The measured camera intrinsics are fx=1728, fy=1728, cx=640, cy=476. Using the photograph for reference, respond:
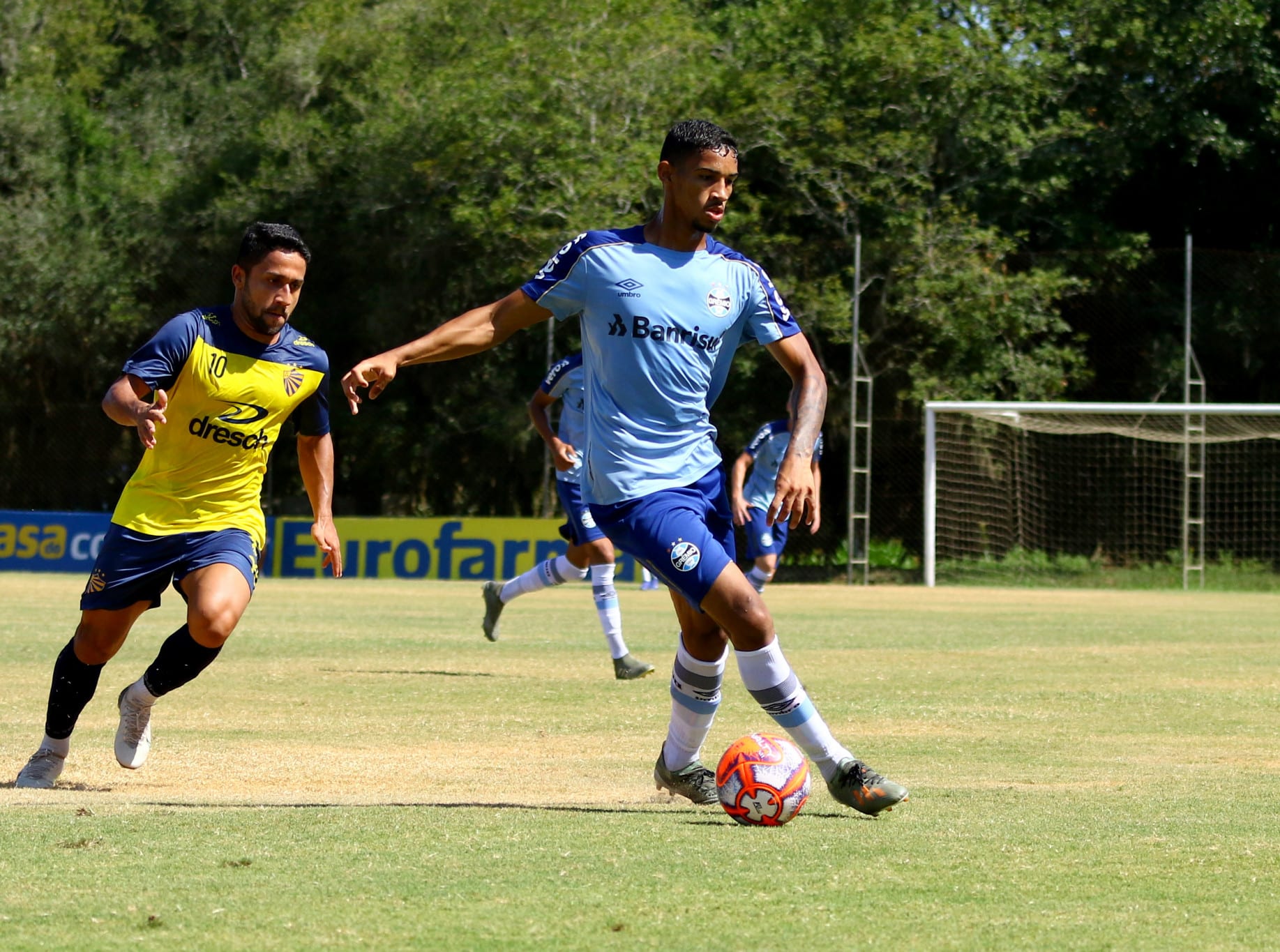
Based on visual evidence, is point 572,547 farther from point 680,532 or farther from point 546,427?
point 680,532

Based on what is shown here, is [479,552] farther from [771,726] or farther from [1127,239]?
[771,726]

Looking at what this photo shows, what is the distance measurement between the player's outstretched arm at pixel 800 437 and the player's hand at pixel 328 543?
7.09 feet

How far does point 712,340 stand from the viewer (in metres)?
6.23

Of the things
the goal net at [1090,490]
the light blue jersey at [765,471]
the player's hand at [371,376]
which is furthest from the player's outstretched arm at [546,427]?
the goal net at [1090,490]

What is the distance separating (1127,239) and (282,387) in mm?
25814

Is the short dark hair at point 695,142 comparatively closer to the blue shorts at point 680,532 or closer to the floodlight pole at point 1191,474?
the blue shorts at point 680,532

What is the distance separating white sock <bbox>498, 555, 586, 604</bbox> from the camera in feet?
42.4

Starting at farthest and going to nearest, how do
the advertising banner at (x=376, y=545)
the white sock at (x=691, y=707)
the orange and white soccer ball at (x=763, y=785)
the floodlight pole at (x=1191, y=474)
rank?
the floodlight pole at (x=1191, y=474), the advertising banner at (x=376, y=545), the white sock at (x=691, y=707), the orange and white soccer ball at (x=763, y=785)

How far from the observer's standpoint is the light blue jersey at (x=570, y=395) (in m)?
12.2

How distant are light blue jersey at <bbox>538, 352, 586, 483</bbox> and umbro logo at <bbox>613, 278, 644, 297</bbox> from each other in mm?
5080

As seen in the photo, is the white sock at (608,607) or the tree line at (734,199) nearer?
the white sock at (608,607)

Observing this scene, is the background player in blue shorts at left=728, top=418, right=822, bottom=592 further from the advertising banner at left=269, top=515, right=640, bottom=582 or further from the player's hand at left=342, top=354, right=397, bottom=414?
the player's hand at left=342, top=354, right=397, bottom=414

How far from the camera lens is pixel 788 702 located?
6113 mm

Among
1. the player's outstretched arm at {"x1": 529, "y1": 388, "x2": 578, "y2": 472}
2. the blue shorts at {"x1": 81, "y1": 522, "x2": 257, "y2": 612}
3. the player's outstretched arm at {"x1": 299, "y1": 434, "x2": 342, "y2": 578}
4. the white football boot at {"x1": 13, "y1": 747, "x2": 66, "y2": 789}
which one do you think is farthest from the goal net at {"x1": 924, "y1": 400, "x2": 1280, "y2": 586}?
the white football boot at {"x1": 13, "y1": 747, "x2": 66, "y2": 789}
